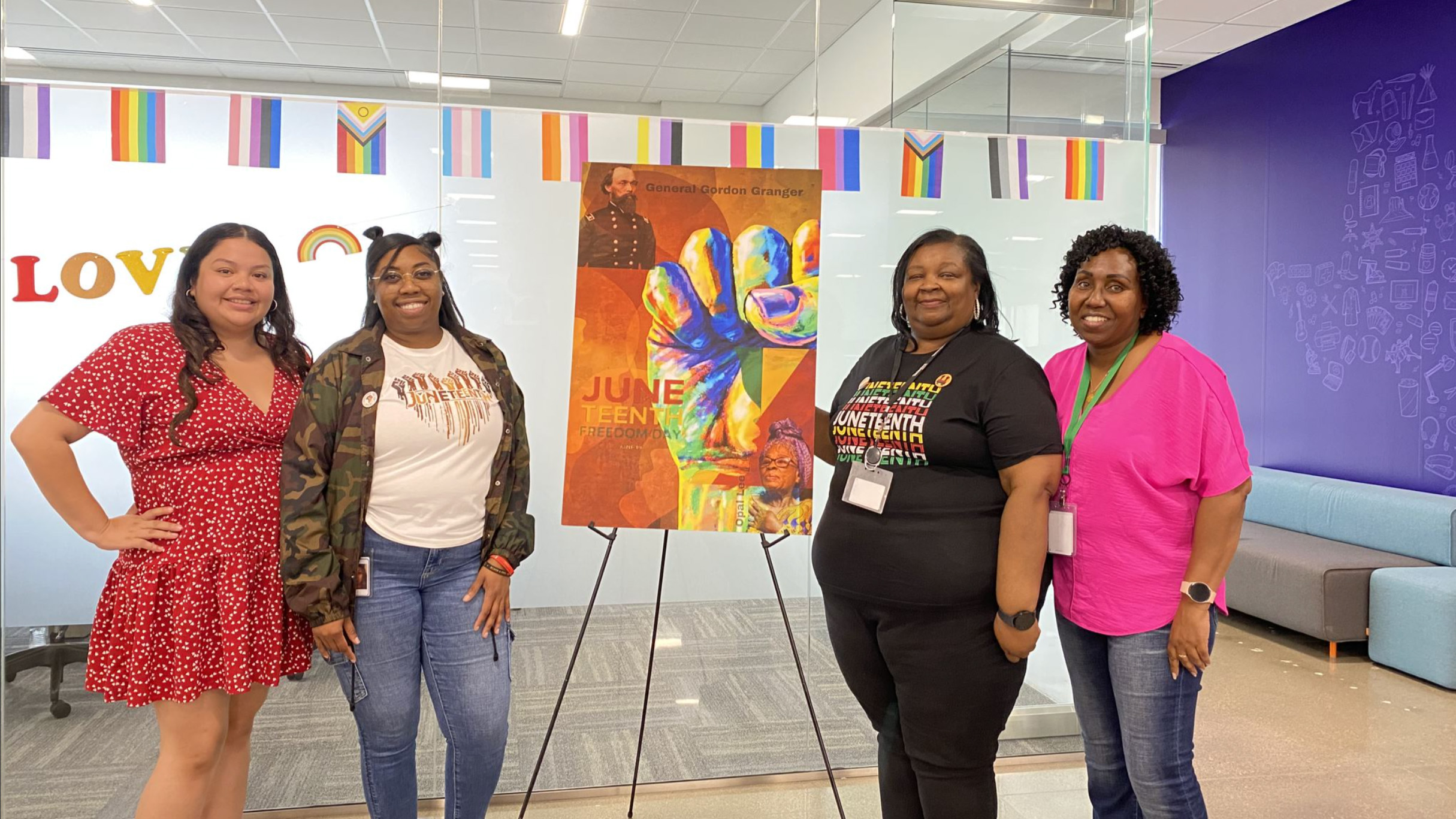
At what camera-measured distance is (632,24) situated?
294cm

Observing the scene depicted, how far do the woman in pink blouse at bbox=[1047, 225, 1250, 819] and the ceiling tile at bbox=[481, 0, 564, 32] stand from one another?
5.91ft

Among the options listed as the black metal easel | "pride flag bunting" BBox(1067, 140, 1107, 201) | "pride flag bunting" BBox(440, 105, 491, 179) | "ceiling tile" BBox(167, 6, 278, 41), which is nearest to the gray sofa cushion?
"pride flag bunting" BBox(1067, 140, 1107, 201)

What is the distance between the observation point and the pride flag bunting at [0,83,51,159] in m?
2.51

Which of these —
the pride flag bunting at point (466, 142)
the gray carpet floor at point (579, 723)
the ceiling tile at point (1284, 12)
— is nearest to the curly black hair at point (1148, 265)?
the gray carpet floor at point (579, 723)

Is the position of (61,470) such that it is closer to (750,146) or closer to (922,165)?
(750,146)

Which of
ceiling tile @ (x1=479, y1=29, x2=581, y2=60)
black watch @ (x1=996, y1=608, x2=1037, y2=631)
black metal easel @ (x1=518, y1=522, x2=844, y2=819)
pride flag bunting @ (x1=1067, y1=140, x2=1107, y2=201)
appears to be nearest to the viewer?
black watch @ (x1=996, y1=608, x2=1037, y2=631)

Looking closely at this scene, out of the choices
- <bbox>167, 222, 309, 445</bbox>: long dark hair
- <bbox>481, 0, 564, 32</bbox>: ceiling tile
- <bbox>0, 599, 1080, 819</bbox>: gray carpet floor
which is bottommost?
<bbox>0, 599, 1080, 819</bbox>: gray carpet floor

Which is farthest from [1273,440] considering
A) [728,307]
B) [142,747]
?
[142,747]

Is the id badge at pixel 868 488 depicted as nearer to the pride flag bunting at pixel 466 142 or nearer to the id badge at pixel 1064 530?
the id badge at pixel 1064 530

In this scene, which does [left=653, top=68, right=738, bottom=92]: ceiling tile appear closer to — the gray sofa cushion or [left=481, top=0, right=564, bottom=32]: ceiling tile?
[left=481, top=0, right=564, bottom=32]: ceiling tile

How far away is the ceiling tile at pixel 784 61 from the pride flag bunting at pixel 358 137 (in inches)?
44.8

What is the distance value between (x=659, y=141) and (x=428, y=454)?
132 cm

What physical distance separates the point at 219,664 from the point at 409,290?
86cm

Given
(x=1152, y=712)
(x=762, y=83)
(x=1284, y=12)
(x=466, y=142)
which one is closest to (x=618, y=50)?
(x=762, y=83)
